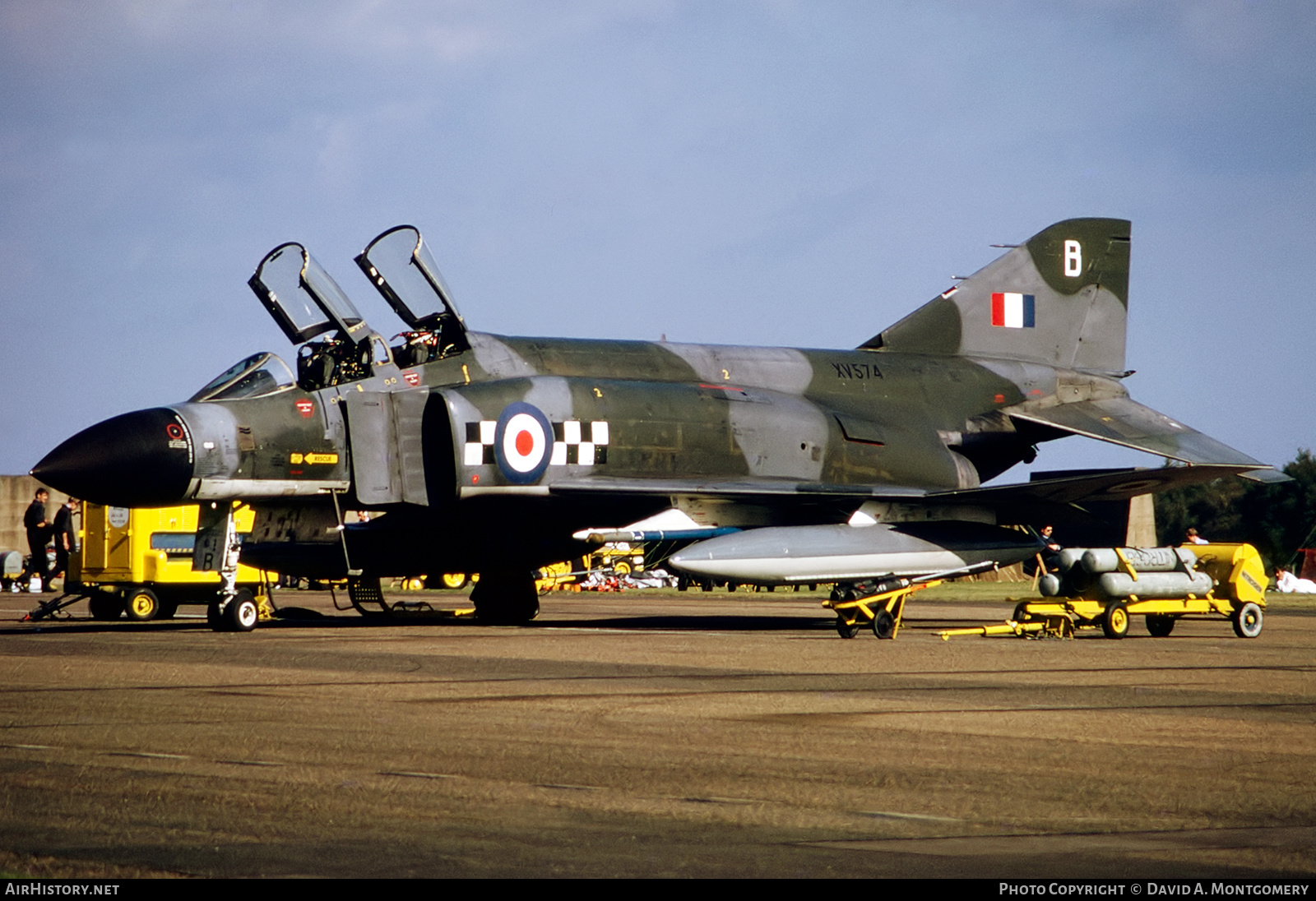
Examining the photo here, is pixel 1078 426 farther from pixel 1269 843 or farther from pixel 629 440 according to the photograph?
pixel 1269 843

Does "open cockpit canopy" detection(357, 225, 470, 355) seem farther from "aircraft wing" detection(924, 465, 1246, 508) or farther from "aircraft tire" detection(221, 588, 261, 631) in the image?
"aircraft wing" detection(924, 465, 1246, 508)

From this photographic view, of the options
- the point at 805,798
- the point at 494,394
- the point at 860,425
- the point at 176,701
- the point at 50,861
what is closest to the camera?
the point at 50,861

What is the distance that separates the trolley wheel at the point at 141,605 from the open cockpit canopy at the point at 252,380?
506 cm

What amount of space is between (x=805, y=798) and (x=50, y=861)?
249 cm

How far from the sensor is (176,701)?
817 cm

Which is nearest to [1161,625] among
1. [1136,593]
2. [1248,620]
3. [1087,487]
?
[1248,620]

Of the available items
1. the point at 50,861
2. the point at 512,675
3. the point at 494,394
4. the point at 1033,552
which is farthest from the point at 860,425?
the point at 50,861

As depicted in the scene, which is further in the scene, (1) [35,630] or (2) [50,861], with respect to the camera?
(1) [35,630]

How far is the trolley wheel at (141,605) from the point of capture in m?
19.7

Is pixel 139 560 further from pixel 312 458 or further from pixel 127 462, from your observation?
pixel 127 462

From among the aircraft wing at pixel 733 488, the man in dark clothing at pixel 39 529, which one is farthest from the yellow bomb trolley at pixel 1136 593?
the man in dark clothing at pixel 39 529

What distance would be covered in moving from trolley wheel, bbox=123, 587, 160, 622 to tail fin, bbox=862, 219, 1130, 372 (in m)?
10.5

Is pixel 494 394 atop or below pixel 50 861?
atop

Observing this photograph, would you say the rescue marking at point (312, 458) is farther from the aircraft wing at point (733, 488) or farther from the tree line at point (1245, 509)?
the tree line at point (1245, 509)
